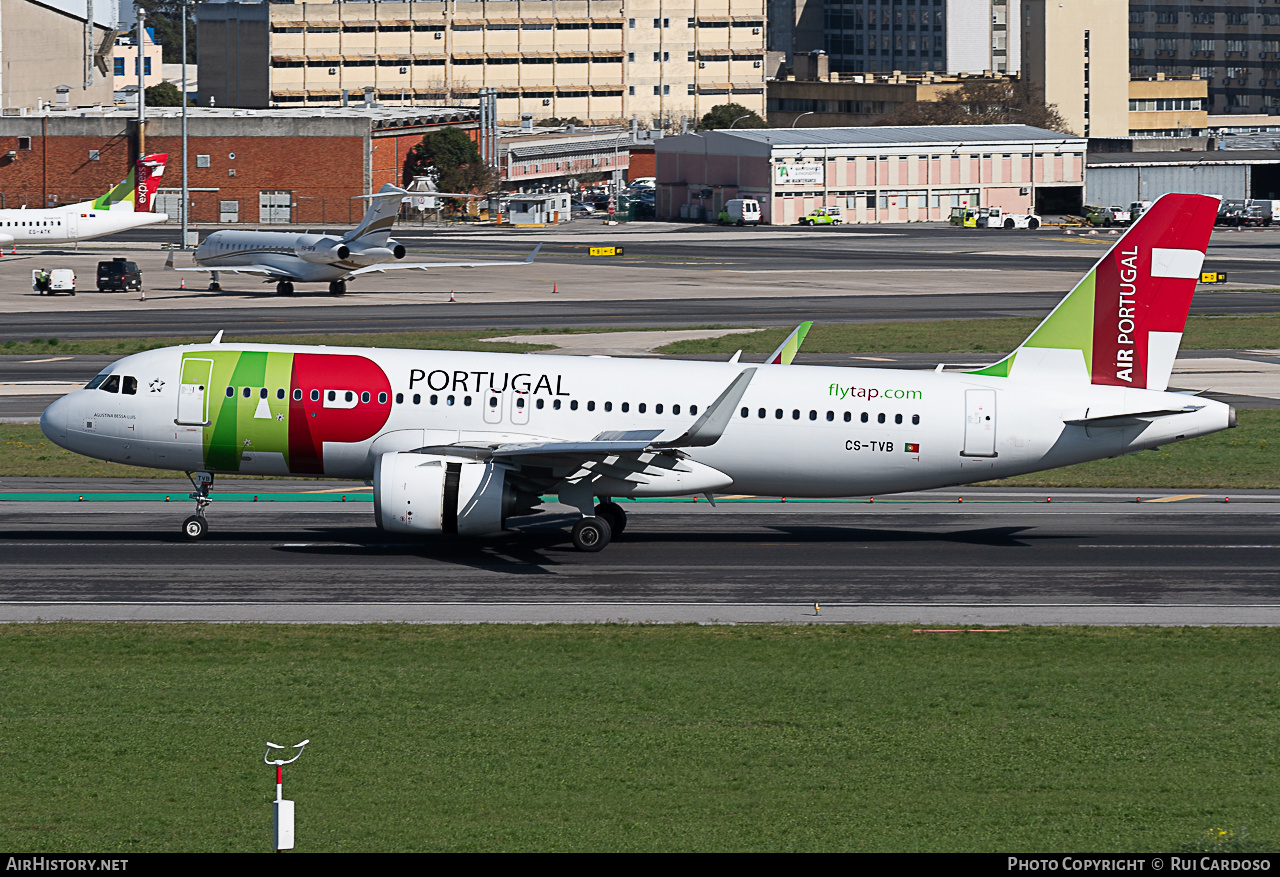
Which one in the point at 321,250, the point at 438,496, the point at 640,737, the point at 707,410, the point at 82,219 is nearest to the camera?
the point at 640,737

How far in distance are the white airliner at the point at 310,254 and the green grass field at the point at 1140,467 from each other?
51.8 m

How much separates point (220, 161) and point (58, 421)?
148 meters

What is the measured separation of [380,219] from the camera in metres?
106

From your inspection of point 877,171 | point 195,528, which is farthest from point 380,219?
Result: point 877,171

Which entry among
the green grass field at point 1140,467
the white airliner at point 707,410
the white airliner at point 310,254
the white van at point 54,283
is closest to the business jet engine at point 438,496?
the white airliner at point 707,410

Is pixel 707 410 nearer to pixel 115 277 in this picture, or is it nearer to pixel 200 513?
pixel 200 513

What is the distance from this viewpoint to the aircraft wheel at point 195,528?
1501 inches

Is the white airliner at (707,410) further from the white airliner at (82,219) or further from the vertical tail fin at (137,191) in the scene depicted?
the vertical tail fin at (137,191)

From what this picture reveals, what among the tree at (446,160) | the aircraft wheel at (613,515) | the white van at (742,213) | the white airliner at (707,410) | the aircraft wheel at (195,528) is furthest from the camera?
the tree at (446,160)

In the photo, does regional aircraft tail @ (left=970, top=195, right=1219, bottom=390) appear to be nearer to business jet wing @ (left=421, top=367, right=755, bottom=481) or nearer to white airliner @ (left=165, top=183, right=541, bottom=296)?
business jet wing @ (left=421, top=367, right=755, bottom=481)

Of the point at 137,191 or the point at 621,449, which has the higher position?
the point at 137,191
